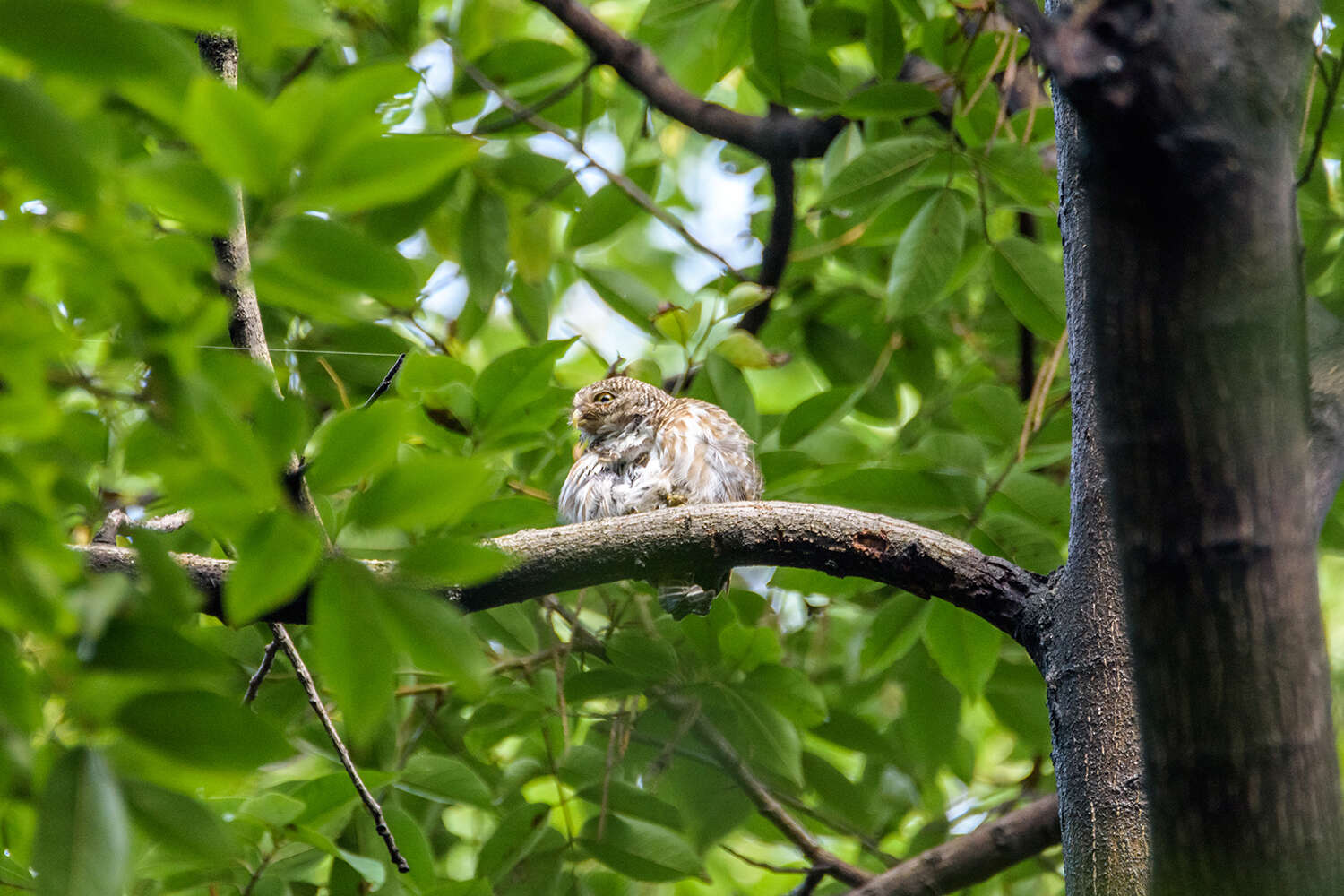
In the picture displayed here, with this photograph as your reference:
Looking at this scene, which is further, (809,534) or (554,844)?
(554,844)

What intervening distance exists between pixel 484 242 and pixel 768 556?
1.71 metres

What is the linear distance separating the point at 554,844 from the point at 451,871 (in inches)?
64.7

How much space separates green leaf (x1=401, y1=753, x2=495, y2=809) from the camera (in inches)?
116

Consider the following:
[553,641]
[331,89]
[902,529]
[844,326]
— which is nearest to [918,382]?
[844,326]

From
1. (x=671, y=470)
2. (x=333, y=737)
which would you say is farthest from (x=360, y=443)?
(x=671, y=470)

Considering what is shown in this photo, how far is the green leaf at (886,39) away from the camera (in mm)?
3453

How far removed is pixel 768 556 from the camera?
237cm

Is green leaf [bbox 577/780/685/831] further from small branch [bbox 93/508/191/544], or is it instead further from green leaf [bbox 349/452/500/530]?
green leaf [bbox 349/452/500/530]

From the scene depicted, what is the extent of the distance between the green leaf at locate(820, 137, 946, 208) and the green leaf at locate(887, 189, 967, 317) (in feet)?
0.38

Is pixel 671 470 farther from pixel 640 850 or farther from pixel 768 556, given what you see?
pixel 768 556

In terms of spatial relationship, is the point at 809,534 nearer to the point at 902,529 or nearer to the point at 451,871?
the point at 902,529

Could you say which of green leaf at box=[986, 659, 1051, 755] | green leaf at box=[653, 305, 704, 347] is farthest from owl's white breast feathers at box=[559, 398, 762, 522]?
green leaf at box=[986, 659, 1051, 755]

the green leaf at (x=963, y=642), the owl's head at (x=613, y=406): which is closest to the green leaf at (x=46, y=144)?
the green leaf at (x=963, y=642)

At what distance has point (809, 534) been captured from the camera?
2.33 metres
